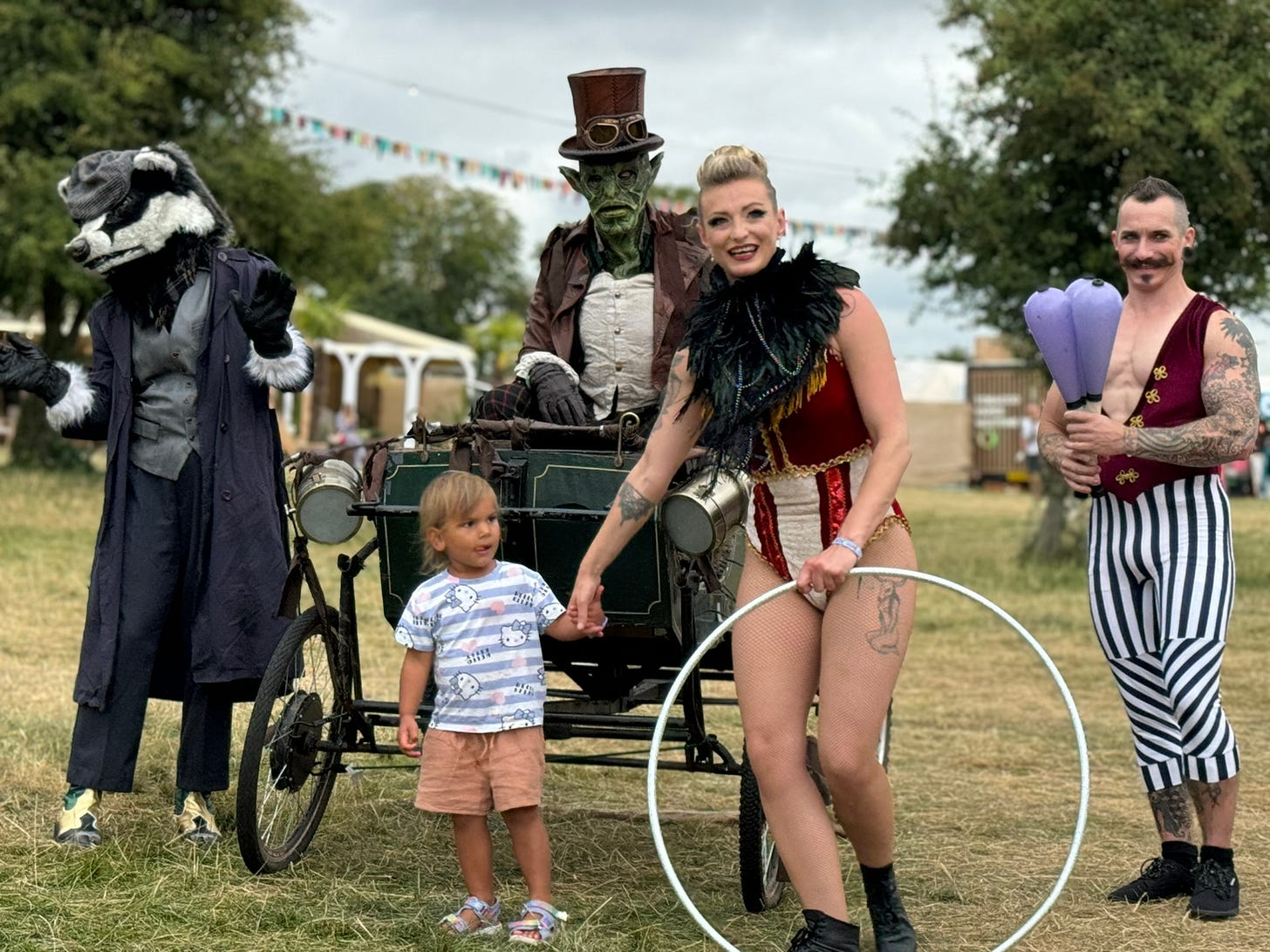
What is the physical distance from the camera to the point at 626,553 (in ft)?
15.8

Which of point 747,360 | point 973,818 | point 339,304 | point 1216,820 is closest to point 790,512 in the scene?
point 747,360

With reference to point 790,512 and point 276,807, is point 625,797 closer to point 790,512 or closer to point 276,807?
point 276,807

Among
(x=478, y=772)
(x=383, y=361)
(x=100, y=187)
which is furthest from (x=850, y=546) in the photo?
(x=383, y=361)

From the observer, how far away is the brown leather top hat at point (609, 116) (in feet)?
18.0

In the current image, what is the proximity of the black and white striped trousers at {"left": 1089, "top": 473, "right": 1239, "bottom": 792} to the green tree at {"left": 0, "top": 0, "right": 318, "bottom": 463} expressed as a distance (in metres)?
19.7

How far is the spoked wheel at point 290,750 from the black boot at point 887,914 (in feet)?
5.50

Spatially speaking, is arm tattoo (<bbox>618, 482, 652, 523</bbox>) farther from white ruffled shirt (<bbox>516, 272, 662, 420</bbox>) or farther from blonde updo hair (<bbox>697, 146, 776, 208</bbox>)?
white ruffled shirt (<bbox>516, 272, 662, 420</bbox>)

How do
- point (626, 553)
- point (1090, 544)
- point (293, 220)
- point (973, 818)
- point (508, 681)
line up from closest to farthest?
point (508, 681), point (626, 553), point (1090, 544), point (973, 818), point (293, 220)

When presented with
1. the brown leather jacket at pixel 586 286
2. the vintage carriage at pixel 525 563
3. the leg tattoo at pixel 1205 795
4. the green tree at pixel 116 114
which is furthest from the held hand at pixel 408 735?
the green tree at pixel 116 114

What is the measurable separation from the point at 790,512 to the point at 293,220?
72.5ft

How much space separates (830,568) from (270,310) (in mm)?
2240

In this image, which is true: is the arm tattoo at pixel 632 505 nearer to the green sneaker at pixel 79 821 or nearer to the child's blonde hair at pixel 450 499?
the child's blonde hair at pixel 450 499

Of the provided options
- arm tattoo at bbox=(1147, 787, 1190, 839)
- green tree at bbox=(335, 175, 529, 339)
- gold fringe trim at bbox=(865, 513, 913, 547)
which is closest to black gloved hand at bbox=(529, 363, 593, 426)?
gold fringe trim at bbox=(865, 513, 913, 547)

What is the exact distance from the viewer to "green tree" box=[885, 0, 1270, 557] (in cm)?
1392
